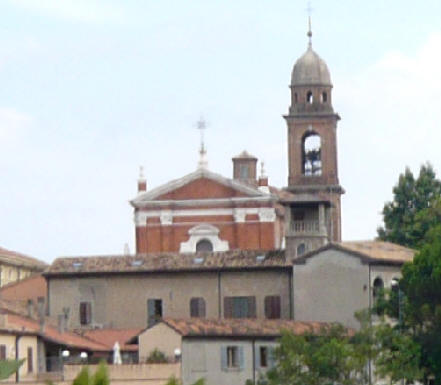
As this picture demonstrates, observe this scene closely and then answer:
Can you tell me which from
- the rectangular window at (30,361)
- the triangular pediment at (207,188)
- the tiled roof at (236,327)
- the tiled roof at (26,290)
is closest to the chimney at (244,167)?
the triangular pediment at (207,188)

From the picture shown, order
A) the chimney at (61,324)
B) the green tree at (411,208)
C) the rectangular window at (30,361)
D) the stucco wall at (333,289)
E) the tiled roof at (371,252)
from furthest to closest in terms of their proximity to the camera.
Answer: the green tree at (411,208) < the tiled roof at (371,252) < the stucco wall at (333,289) < the chimney at (61,324) < the rectangular window at (30,361)

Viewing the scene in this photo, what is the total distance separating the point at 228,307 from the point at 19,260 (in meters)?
31.6

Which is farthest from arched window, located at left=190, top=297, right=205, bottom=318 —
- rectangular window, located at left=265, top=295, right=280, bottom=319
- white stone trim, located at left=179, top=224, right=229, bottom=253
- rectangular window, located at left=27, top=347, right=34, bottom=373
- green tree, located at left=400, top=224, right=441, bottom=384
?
white stone trim, located at left=179, top=224, right=229, bottom=253

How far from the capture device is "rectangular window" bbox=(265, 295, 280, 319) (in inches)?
2778

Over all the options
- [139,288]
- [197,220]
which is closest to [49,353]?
[139,288]

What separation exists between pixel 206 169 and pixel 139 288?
16589 mm

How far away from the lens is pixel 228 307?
7131cm

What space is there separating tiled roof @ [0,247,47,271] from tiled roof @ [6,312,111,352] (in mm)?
30988

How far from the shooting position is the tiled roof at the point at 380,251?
223ft

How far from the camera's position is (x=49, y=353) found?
2434 inches

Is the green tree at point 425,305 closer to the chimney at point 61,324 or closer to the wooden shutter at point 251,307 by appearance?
the wooden shutter at point 251,307

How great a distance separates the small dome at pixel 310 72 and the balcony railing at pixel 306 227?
2521 centimetres

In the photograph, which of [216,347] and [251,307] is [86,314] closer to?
[251,307]

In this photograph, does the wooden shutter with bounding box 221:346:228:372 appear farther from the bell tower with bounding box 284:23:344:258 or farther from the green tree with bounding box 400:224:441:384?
the bell tower with bounding box 284:23:344:258
